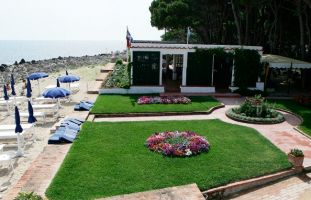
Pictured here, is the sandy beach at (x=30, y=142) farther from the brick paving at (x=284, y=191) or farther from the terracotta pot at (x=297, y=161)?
the terracotta pot at (x=297, y=161)

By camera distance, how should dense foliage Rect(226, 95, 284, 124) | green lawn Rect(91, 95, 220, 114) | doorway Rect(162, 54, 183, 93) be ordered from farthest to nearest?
1. doorway Rect(162, 54, 183, 93)
2. green lawn Rect(91, 95, 220, 114)
3. dense foliage Rect(226, 95, 284, 124)

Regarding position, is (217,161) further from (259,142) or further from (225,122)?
(225,122)

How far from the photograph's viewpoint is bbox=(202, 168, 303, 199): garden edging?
11274mm

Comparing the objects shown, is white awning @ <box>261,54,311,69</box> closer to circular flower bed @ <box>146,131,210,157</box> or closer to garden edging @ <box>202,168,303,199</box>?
circular flower bed @ <box>146,131,210,157</box>

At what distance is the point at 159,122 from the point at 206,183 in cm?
764

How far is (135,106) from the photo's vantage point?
2216 cm

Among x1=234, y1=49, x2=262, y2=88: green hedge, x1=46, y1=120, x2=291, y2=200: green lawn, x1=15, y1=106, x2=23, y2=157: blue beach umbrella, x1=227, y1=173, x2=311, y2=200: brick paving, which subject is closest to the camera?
x1=46, y1=120, x2=291, y2=200: green lawn

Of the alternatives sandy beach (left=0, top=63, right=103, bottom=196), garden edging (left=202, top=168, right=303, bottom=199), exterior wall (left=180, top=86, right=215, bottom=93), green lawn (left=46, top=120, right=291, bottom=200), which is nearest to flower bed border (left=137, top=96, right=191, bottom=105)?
exterior wall (left=180, top=86, right=215, bottom=93)

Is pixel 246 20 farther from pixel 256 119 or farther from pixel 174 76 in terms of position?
pixel 256 119

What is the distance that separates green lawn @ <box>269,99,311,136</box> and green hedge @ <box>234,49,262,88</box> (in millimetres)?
3251

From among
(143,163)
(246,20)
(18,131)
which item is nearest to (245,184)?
(143,163)

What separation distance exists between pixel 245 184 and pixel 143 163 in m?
3.81

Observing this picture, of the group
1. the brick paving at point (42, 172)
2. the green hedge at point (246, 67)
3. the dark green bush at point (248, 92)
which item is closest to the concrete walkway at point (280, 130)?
the dark green bush at point (248, 92)

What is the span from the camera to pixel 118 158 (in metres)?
13.4
